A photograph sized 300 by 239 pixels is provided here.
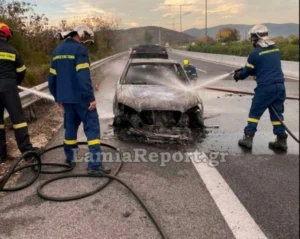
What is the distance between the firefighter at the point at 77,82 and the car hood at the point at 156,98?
1.34 metres

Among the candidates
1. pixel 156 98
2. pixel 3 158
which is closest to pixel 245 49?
pixel 156 98

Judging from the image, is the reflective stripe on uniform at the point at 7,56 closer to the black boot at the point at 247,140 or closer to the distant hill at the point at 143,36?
the black boot at the point at 247,140

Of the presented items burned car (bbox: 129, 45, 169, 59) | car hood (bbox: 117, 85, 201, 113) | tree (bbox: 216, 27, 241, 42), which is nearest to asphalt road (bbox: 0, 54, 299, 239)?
car hood (bbox: 117, 85, 201, 113)

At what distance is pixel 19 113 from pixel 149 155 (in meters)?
1.97

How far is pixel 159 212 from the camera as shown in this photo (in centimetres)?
322

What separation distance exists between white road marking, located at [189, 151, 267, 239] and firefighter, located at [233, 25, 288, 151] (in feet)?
4.45

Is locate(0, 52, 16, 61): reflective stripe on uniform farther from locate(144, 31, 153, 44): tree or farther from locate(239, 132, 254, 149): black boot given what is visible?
locate(144, 31, 153, 44): tree

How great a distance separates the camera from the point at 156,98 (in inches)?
222

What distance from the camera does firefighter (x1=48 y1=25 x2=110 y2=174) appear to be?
160 inches

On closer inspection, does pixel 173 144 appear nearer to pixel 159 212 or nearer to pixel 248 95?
pixel 159 212

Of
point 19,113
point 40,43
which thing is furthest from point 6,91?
point 40,43

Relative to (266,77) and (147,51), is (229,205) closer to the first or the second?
(266,77)

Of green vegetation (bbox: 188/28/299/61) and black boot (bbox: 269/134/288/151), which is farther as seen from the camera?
green vegetation (bbox: 188/28/299/61)

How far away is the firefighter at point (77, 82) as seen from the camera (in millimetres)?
4070
